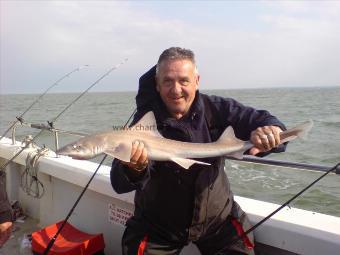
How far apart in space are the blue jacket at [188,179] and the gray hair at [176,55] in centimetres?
22

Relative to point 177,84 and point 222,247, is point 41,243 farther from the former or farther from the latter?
point 177,84

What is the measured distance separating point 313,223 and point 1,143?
5.04m

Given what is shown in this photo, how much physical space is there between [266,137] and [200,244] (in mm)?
927

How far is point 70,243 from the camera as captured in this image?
3916mm

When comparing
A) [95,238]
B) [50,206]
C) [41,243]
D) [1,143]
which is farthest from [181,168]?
[1,143]

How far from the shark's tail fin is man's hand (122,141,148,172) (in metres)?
0.90

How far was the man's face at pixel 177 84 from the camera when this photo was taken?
270cm

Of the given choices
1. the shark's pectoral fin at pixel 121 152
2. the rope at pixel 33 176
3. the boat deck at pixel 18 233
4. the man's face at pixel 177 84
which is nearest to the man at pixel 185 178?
the man's face at pixel 177 84

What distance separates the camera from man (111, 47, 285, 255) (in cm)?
269

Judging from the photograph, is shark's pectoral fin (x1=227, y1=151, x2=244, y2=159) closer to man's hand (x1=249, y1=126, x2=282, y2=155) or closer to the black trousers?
man's hand (x1=249, y1=126, x2=282, y2=155)

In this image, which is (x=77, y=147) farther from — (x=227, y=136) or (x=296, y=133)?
(x=296, y=133)

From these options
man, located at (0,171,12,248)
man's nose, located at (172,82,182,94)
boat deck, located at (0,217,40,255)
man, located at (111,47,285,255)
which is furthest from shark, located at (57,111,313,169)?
boat deck, located at (0,217,40,255)

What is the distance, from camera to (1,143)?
6.20 meters

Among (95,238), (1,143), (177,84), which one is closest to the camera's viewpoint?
(177,84)
